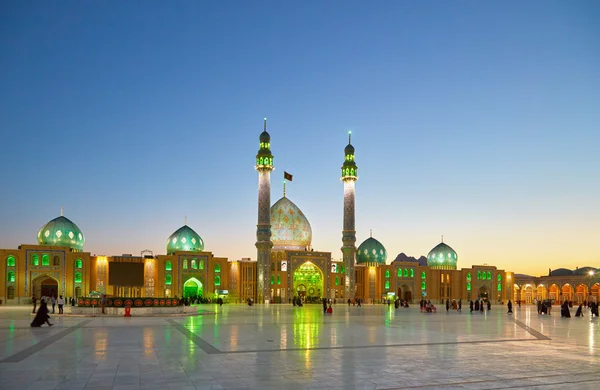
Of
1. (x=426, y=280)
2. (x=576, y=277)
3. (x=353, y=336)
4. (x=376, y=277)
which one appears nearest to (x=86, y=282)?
(x=376, y=277)

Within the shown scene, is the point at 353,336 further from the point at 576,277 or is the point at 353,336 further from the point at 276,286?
the point at 576,277

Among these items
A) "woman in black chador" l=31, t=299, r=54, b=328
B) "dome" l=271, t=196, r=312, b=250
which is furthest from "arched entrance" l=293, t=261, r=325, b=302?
"woman in black chador" l=31, t=299, r=54, b=328

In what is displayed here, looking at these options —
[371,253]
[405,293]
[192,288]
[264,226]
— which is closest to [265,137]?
[264,226]

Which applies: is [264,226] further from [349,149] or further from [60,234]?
[60,234]

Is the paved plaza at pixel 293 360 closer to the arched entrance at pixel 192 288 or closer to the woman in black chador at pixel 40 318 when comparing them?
the woman in black chador at pixel 40 318

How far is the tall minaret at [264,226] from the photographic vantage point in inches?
2386

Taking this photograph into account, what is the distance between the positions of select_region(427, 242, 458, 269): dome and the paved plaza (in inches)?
2364

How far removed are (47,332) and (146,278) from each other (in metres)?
41.1

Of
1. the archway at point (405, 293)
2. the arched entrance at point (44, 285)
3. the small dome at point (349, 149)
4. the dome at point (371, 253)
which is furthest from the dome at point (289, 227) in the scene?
the arched entrance at point (44, 285)

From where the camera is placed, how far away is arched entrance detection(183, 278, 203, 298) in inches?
2464

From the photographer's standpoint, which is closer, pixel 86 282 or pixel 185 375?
pixel 185 375

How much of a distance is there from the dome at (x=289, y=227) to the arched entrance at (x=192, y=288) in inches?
384

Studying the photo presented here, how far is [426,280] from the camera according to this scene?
74.3 metres

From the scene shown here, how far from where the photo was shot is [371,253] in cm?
7525
